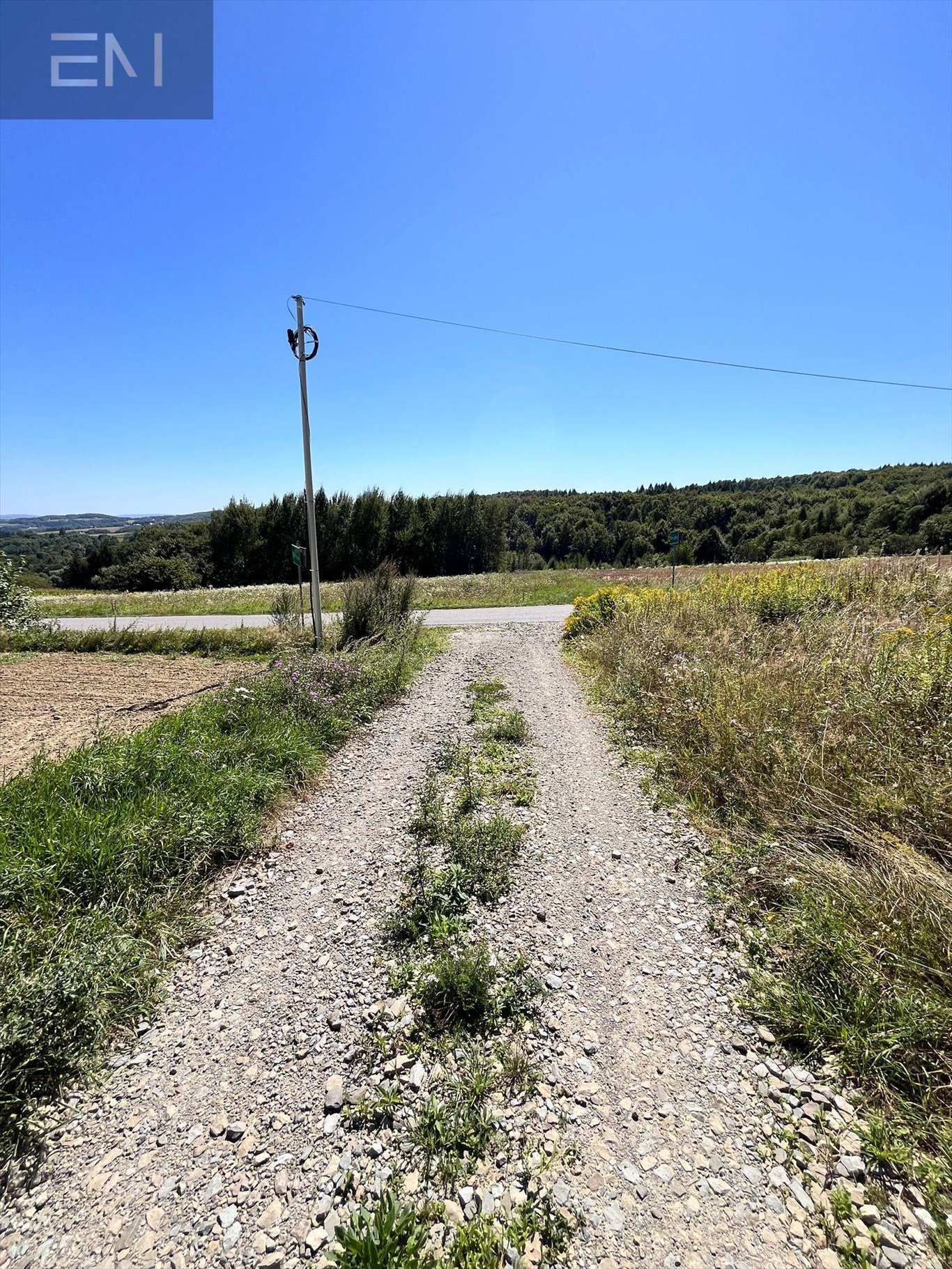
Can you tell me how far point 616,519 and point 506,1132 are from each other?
79.5 meters

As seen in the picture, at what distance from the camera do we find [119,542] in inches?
2120

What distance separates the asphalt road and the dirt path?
1135 centimetres

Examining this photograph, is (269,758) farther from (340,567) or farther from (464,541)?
(464,541)

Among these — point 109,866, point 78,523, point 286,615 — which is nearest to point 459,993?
point 109,866

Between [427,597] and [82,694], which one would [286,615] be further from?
[427,597]

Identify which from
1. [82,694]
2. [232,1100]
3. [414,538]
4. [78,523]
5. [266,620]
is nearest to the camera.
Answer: [232,1100]

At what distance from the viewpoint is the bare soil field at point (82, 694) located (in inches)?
231

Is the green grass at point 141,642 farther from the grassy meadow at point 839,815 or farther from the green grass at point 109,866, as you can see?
the grassy meadow at point 839,815

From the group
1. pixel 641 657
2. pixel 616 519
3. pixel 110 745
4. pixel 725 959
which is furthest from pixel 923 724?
pixel 616 519

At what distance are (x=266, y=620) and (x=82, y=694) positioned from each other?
8.18 meters

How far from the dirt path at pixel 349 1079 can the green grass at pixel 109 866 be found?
225mm

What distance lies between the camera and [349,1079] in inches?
88.5

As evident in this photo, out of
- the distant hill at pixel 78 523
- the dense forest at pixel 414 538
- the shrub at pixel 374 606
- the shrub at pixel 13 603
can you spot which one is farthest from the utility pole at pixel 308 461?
the distant hill at pixel 78 523

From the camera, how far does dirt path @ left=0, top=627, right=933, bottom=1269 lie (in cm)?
172
